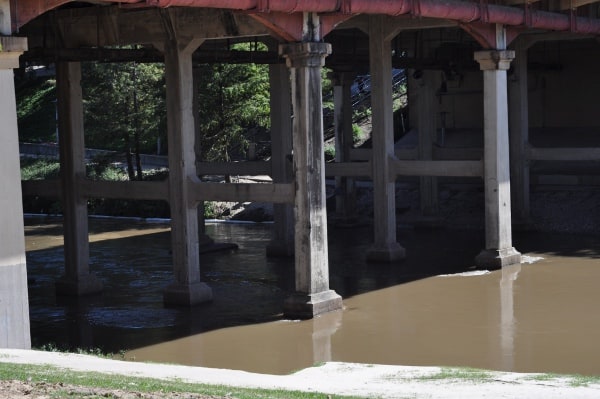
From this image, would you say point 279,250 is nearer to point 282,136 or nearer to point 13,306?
point 282,136

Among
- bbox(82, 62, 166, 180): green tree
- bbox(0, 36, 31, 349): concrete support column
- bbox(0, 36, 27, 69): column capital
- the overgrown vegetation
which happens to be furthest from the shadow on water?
the overgrown vegetation

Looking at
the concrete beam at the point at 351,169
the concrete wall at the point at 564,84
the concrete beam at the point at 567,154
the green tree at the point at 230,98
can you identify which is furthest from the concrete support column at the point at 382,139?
the concrete wall at the point at 564,84

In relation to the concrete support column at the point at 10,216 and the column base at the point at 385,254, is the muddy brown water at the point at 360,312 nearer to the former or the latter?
the column base at the point at 385,254

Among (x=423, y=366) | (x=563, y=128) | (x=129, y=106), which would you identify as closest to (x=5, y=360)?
(x=423, y=366)

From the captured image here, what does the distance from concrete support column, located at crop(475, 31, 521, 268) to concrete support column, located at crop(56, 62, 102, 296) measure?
30.6ft

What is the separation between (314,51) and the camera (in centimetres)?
1980

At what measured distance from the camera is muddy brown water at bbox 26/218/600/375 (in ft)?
55.6

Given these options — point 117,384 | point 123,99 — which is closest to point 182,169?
point 117,384

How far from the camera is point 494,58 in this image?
82.9 ft

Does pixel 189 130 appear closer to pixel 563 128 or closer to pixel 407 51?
pixel 407 51

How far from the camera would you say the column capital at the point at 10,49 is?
46.1ft

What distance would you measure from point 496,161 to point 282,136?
5.78 meters

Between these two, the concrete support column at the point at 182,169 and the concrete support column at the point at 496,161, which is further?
the concrete support column at the point at 496,161

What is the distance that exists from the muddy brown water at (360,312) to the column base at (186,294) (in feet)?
0.88
